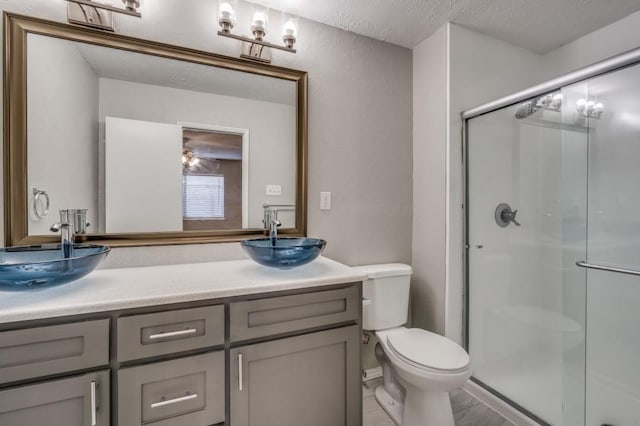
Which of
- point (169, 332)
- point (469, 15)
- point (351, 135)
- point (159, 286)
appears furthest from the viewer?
point (351, 135)

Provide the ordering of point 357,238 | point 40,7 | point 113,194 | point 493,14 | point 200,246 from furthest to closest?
point 357,238 < point 493,14 < point 200,246 < point 113,194 < point 40,7

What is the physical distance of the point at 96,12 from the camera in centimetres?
133

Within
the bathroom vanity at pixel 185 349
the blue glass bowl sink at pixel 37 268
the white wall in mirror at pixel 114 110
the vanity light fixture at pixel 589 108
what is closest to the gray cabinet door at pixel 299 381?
the bathroom vanity at pixel 185 349

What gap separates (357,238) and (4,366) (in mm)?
1590

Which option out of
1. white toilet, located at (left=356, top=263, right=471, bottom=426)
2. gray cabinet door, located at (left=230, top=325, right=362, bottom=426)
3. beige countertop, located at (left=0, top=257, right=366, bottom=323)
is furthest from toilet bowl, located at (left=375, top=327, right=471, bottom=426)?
beige countertop, located at (left=0, top=257, right=366, bottom=323)

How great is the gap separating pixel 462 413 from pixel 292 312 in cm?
126

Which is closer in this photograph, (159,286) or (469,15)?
(159,286)

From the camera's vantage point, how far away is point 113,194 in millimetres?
1369

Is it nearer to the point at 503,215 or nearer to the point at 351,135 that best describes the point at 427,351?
the point at 503,215

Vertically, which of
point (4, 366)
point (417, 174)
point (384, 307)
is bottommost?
point (384, 307)

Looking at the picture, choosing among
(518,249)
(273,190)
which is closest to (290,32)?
(273,190)

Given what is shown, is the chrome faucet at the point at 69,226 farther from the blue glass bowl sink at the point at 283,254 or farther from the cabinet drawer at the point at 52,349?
the blue glass bowl sink at the point at 283,254

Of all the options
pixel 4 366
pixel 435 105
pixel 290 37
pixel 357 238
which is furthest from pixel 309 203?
pixel 4 366

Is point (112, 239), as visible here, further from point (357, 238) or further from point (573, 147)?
point (573, 147)
